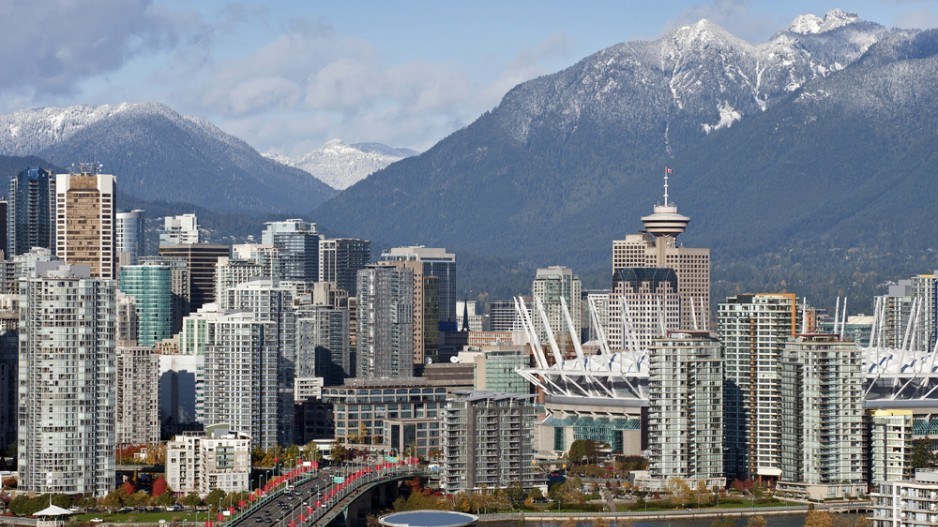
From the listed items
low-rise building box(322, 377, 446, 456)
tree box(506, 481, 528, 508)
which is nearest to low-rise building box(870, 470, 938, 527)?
tree box(506, 481, 528, 508)

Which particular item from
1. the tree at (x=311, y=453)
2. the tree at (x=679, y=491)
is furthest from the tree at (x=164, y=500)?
the tree at (x=679, y=491)

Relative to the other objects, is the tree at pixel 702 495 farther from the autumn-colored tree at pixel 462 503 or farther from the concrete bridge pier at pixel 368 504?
the concrete bridge pier at pixel 368 504

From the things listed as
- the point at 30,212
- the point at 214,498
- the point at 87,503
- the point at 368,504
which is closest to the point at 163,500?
the point at 214,498

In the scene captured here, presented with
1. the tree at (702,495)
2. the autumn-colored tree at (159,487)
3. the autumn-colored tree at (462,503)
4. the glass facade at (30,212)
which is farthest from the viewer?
the glass facade at (30,212)

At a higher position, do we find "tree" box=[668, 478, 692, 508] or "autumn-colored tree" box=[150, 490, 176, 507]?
"tree" box=[668, 478, 692, 508]

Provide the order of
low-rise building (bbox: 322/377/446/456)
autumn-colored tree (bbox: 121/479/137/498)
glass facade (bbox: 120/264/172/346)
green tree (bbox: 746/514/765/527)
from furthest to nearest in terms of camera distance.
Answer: glass facade (bbox: 120/264/172/346) < low-rise building (bbox: 322/377/446/456) < autumn-colored tree (bbox: 121/479/137/498) < green tree (bbox: 746/514/765/527)

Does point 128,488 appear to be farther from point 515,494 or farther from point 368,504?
point 515,494

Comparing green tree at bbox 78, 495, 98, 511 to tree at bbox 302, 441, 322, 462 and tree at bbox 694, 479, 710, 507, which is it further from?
tree at bbox 694, 479, 710, 507
